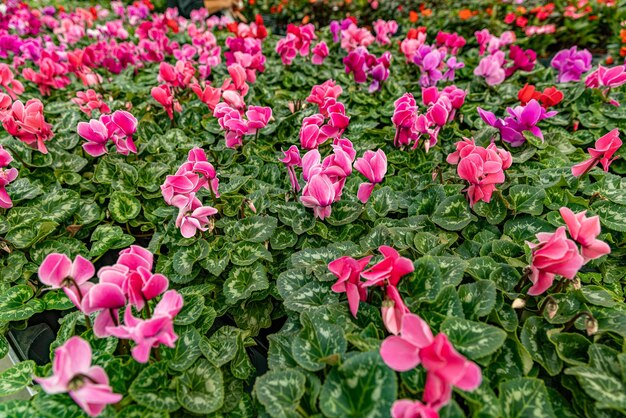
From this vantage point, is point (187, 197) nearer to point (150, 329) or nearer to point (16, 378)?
point (150, 329)

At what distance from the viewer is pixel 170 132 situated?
104 inches

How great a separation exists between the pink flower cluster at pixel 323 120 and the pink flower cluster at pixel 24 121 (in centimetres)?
132

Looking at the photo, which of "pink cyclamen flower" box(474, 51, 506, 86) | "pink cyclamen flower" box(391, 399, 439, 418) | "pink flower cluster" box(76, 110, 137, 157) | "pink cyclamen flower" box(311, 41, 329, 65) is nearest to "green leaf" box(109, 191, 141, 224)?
"pink flower cluster" box(76, 110, 137, 157)

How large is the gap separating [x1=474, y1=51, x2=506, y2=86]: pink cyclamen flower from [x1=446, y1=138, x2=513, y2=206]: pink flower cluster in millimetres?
1643

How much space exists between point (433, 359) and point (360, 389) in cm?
28

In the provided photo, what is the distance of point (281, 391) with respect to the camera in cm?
121

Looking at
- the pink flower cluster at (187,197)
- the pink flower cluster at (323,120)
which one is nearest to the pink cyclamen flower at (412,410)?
the pink flower cluster at (187,197)

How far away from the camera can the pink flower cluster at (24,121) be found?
2076 millimetres

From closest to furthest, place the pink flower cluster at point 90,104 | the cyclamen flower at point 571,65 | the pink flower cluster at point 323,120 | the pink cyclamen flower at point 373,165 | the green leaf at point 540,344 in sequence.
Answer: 1. the green leaf at point 540,344
2. the pink cyclamen flower at point 373,165
3. the pink flower cluster at point 323,120
4. the pink flower cluster at point 90,104
5. the cyclamen flower at point 571,65

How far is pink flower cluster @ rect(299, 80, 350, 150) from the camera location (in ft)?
6.49

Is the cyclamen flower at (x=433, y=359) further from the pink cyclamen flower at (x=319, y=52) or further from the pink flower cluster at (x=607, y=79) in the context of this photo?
the pink cyclamen flower at (x=319, y=52)

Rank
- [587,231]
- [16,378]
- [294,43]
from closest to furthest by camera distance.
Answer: [587,231] < [16,378] < [294,43]

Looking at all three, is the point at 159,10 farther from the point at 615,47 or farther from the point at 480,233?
the point at 480,233

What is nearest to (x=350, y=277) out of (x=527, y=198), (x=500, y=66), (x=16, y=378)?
(x=527, y=198)
